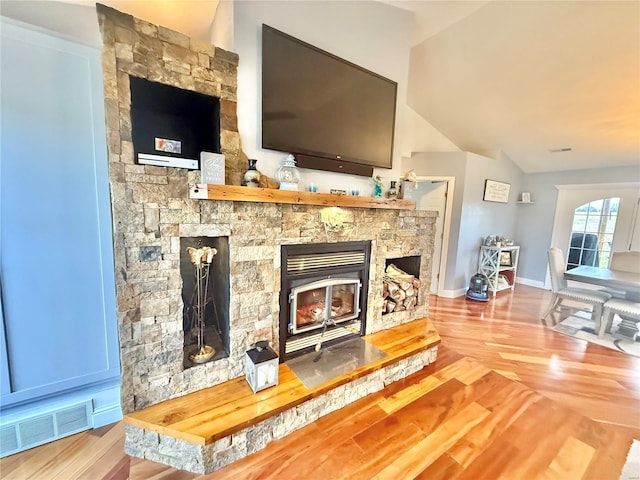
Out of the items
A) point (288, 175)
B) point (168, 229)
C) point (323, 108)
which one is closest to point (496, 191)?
point (323, 108)

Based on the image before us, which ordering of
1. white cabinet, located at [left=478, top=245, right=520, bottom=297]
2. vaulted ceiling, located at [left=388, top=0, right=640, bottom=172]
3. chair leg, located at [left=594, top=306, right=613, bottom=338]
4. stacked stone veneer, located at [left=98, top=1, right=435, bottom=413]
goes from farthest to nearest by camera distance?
white cabinet, located at [left=478, top=245, right=520, bottom=297]
chair leg, located at [left=594, top=306, right=613, bottom=338]
vaulted ceiling, located at [left=388, top=0, right=640, bottom=172]
stacked stone veneer, located at [left=98, top=1, right=435, bottom=413]

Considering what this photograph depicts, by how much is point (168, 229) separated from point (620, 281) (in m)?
4.23

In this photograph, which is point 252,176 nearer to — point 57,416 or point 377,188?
point 377,188

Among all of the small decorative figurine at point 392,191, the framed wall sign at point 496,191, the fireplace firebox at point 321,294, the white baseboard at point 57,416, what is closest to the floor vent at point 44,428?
the white baseboard at point 57,416

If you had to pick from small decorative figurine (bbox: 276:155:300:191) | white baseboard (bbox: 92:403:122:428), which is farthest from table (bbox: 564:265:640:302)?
white baseboard (bbox: 92:403:122:428)

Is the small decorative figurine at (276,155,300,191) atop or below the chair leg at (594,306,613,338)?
atop

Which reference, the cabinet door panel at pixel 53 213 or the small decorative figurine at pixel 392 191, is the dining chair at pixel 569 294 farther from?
the cabinet door panel at pixel 53 213

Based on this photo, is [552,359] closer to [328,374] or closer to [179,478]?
[328,374]

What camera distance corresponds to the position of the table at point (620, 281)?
2678mm

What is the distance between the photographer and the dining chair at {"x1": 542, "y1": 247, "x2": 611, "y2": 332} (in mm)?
2932

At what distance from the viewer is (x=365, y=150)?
7.11 ft

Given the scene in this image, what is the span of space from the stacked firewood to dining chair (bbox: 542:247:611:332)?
80.4 inches

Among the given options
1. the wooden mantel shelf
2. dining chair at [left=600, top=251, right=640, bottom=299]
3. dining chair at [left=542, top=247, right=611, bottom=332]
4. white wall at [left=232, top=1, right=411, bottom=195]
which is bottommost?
dining chair at [left=542, top=247, right=611, bottom=332]

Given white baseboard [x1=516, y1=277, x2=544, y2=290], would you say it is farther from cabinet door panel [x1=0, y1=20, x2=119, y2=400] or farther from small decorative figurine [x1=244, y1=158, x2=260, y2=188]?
cabinet door panel [x1=0, y1=20, x2=119, y2=400]
